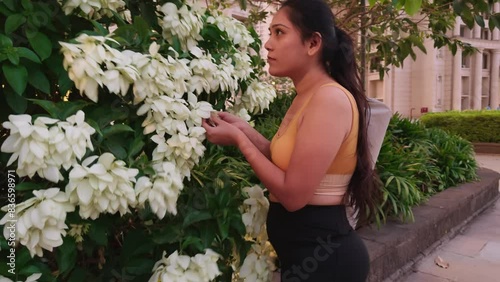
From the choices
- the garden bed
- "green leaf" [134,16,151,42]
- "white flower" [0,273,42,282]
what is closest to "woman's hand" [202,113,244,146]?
"green leaf" [134,16,151,42]

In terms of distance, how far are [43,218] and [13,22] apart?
0.60 meters

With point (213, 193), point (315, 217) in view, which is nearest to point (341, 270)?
point (315, 217)

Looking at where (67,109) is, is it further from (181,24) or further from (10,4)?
(181,24)

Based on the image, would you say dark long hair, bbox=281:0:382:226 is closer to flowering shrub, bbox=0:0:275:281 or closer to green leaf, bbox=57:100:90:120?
flowering shrub, bbox=0:0:275:281

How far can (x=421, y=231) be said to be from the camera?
388 centimetres

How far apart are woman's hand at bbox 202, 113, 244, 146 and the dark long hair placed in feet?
1.32

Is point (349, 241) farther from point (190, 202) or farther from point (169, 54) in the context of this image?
point (169, 54)

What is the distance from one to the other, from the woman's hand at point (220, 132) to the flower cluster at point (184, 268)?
38cm

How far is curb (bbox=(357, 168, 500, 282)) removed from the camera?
127 inches

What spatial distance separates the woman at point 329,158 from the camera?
1369 mm

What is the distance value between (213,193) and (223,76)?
1.45 feet

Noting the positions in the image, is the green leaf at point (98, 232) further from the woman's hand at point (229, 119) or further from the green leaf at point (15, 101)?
the woman's hand at point (229, 119)

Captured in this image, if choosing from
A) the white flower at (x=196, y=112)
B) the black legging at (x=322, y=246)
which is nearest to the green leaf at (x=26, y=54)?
the white flower at (x=196, y=112)

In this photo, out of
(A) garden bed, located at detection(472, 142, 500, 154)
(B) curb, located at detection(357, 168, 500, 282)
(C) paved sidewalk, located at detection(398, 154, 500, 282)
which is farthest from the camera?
(A) garden bed, located at detection(472, 142, 500, 154)
